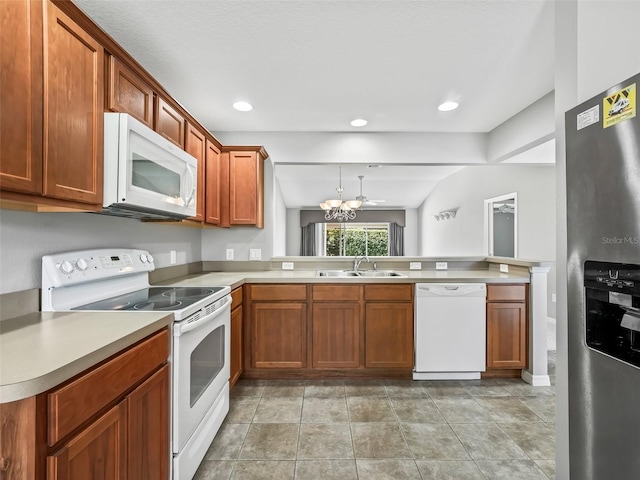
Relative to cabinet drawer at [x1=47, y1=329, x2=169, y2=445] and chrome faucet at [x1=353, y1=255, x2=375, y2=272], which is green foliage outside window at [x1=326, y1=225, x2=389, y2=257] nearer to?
chrome faucet at [x1=353, y1=255, x2=375, y2=272]

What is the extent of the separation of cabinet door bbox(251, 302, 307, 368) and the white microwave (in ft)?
3.85

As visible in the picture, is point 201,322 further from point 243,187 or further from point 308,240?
point 308,240

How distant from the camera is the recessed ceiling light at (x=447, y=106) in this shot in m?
2.56

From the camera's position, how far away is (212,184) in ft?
8.87

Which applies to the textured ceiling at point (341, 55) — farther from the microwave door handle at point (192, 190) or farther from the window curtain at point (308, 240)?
the window curtain at point (308, 240)

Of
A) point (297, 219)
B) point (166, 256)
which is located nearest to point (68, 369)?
point (166, 256)

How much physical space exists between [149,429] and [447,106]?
295 centimetres

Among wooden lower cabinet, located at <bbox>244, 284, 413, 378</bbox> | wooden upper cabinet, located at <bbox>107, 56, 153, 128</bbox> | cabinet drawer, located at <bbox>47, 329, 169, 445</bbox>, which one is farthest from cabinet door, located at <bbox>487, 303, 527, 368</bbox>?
wooden upper cabinet, located at <bbox>107, 56, 153, 128</bbox>

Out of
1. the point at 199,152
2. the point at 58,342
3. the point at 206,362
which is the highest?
the point at 199,152

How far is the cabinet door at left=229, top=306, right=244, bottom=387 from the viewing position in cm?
235

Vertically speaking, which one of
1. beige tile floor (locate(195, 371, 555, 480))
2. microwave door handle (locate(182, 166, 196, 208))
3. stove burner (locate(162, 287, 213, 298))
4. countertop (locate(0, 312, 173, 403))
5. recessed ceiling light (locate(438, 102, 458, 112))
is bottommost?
beige tile floor (locate(195, 371, 555, 480))

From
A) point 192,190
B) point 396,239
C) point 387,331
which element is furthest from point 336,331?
point 396,239

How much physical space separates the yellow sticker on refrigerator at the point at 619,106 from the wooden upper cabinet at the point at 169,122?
210cm

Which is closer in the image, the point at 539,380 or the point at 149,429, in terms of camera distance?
the point at 149,429
